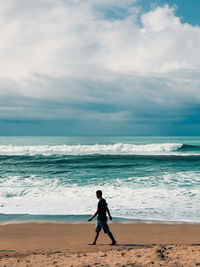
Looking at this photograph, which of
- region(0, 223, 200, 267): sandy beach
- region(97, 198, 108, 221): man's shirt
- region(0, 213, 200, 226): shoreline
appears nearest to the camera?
region(0, 223, 200, 267): sandy beach

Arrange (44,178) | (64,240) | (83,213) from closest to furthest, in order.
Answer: (64,240) < (83,213) < (44,178)

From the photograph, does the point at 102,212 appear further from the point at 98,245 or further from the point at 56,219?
the point at 56,219

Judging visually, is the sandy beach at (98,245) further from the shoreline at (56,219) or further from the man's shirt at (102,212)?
the man's shirt at (102,212)

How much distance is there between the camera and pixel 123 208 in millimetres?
9586

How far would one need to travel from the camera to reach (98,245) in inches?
237

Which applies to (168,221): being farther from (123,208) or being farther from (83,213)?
(83,213)

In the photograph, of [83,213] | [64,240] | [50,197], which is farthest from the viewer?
[50,197]

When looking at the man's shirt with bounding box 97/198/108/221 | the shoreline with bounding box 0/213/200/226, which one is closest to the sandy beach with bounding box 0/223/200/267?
the shoreline with bounding box 0/213/200/226

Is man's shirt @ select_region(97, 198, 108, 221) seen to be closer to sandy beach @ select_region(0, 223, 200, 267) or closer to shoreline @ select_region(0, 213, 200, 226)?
sandy beach @ select_region(0, 223, 200, 267)

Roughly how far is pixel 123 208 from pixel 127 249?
400cm

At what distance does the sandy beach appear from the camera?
487cm

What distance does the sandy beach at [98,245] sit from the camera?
4.87 metres

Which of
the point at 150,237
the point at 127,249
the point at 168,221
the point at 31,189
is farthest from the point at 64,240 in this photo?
the point at 31,189

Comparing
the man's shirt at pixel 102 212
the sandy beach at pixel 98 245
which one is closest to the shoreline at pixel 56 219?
the sandy beach at pixel 98 245
